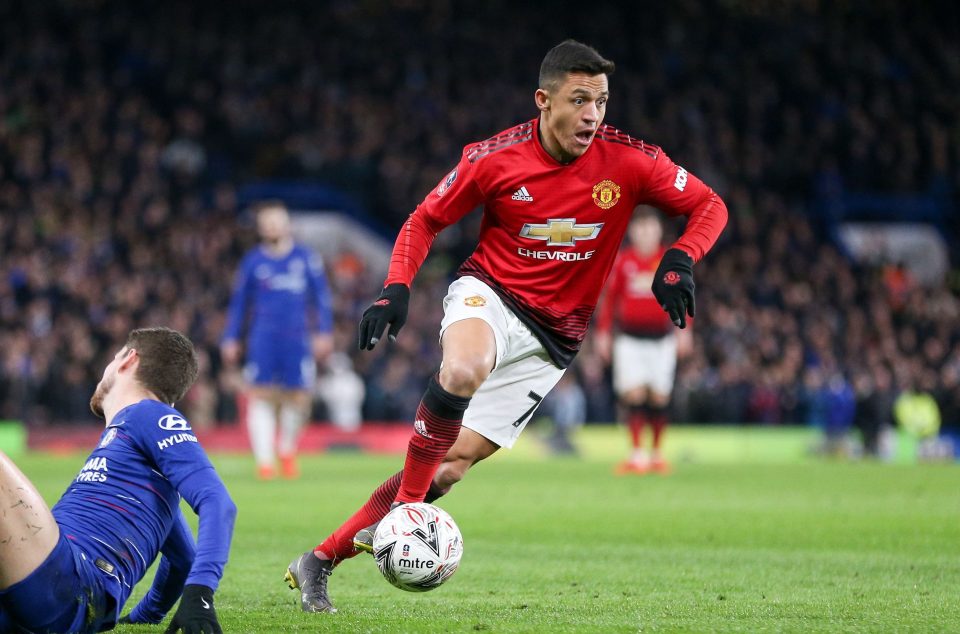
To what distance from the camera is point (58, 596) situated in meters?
4.02

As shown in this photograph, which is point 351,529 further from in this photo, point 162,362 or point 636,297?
point 636,297

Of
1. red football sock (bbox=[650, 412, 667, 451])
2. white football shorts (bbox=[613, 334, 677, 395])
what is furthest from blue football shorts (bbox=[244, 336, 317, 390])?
red football sock (bbox=[650, 412, 667, 451])

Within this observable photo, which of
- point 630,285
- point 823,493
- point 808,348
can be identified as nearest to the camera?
point 823,493

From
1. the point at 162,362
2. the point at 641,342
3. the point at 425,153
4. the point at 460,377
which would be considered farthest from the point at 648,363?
the point at 425,153

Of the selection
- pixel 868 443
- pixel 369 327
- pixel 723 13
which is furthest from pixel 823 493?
pixel 723 13

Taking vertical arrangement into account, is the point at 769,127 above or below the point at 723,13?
below

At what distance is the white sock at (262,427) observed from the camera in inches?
538

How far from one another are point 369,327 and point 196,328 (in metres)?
17.3

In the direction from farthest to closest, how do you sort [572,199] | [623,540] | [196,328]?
1. [196,328]
2. [623,540]
3. [572,199]

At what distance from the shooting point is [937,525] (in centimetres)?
891

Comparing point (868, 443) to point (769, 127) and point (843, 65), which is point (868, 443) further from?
point (843, 65)

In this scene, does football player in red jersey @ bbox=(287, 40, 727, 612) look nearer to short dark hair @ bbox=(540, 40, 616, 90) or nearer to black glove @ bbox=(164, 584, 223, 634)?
short dark hair @ bbox=(540, 40, 616, 90)

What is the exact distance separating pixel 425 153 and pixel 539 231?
22164 millimetres

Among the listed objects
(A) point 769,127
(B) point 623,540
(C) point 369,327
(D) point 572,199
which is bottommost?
(B) point 623,540
